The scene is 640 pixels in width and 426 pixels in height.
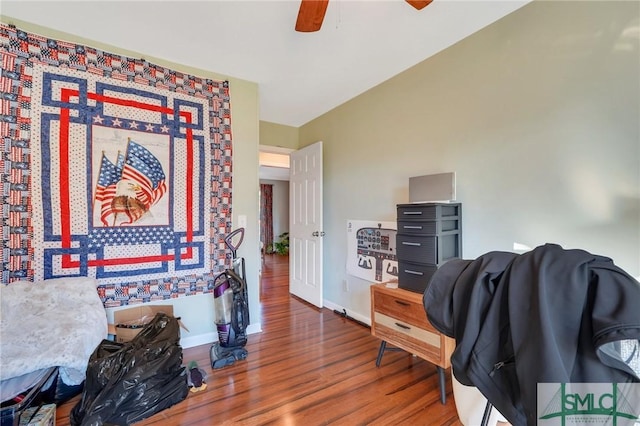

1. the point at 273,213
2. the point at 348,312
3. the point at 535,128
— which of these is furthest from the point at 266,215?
the point at 535,128

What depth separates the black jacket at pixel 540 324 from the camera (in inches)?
23.5

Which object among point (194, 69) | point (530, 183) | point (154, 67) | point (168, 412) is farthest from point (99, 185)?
point (530, 183)

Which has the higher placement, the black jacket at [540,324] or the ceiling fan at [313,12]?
the ceiling fan at [313,12]

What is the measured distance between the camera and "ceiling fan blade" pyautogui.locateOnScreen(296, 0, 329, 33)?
146 centimetres

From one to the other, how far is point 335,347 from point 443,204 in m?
1.54

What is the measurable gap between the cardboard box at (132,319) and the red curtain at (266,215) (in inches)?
247

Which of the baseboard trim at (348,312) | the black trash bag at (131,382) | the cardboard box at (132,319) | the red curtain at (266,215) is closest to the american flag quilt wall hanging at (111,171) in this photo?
the cardboard box at (132,319)

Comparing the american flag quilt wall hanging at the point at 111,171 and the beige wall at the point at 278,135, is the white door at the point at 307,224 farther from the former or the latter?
the american flag quilt wall hanging at the point at 111,171

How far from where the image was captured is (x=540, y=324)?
61 cm

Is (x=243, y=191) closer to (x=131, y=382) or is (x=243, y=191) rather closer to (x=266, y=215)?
(x=131, y=382)

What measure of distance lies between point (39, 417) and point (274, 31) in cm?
267

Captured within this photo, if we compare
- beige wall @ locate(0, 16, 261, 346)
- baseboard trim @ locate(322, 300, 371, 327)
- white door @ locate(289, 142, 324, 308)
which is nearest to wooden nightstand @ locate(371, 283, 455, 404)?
baseboard trim @ locate(322, 300, 371, 327)

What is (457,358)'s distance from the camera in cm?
78

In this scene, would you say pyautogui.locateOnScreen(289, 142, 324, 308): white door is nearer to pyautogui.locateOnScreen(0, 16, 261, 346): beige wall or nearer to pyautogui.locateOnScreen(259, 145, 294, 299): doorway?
pyautogui.locateOnScreen(0, 16, 261, 346): beige wall
